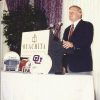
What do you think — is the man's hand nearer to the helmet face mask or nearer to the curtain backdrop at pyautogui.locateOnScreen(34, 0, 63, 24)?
the helmet face mask

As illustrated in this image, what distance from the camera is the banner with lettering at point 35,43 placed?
11.1 ft

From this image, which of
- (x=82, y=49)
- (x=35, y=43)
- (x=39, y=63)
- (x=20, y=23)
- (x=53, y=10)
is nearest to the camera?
(x=39, y=63)

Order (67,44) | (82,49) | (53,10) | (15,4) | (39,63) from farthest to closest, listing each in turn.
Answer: (15,4) → (53,10) → (82,49) → (67,44) → (39,63)

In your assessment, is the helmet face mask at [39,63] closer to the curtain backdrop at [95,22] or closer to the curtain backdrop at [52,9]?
the curtain backdrop at [95,22]

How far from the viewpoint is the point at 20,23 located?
14.6 ft

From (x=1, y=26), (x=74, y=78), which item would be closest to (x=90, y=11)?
(x=74, y=78)

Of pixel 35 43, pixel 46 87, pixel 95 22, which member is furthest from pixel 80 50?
pixel 46 87

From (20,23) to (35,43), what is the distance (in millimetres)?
1043

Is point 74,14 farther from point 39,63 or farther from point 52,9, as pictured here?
point 39,63

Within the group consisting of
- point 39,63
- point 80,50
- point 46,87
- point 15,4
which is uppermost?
point 15,4

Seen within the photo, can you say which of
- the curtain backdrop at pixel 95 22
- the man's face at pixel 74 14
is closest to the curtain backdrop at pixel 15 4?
the man's face at pixel 74 14

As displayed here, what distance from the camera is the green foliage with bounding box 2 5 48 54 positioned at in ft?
14.1

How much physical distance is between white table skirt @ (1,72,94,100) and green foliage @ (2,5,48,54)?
970 millimetres

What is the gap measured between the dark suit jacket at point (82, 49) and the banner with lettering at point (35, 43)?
0.54m
